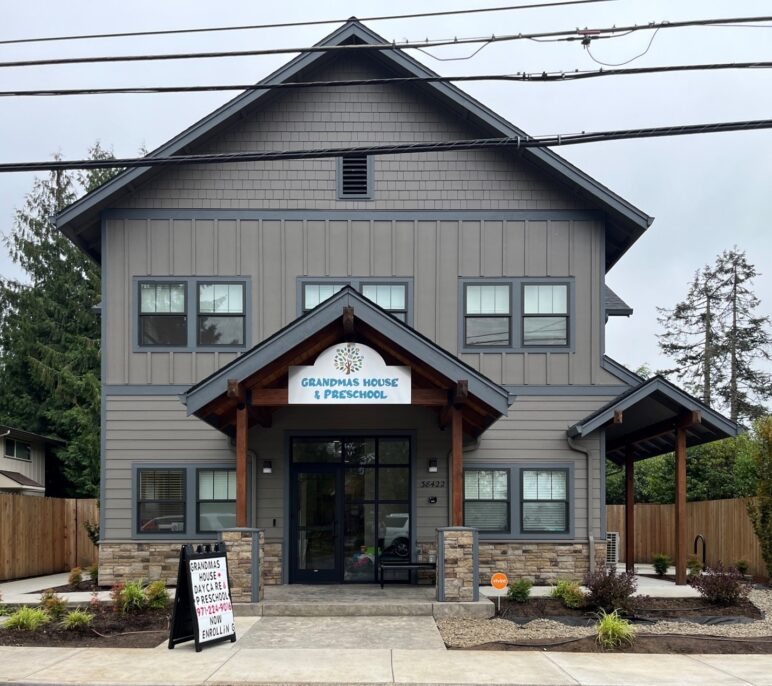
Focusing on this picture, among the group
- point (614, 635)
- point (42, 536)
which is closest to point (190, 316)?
→ point (42, 536)

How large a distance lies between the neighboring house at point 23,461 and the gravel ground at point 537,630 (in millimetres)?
18000

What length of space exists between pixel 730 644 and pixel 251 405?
7.66 m

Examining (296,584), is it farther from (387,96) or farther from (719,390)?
(719,390)

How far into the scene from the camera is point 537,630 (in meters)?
12.9

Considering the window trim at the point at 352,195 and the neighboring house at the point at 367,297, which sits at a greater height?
the window trim at the point at 352,195

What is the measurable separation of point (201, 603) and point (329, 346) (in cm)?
473

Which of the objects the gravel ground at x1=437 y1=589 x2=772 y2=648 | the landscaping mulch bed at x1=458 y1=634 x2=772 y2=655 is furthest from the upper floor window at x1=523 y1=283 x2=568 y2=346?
the landscaping mulch bed at x1=458 y1=634 x2=772 y2=655

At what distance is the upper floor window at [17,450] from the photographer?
28.9m

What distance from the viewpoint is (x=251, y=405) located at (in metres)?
15.1

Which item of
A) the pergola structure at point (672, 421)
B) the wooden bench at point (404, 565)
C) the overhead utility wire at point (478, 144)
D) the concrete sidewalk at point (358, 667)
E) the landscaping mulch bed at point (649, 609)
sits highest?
the overhead utility wire at point (478, 144)

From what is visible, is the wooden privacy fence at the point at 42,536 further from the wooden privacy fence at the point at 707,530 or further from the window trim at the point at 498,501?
the wooden privacy fence at the point at 707,530

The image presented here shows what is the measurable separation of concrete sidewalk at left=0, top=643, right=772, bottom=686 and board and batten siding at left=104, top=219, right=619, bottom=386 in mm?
7327

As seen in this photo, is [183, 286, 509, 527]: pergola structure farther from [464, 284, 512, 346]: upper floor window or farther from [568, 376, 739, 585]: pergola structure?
[464, 284, 512, 346]: upper floor window

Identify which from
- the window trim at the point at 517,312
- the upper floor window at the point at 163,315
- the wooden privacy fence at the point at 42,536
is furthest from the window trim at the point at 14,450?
the window trim at the point at 517,312
